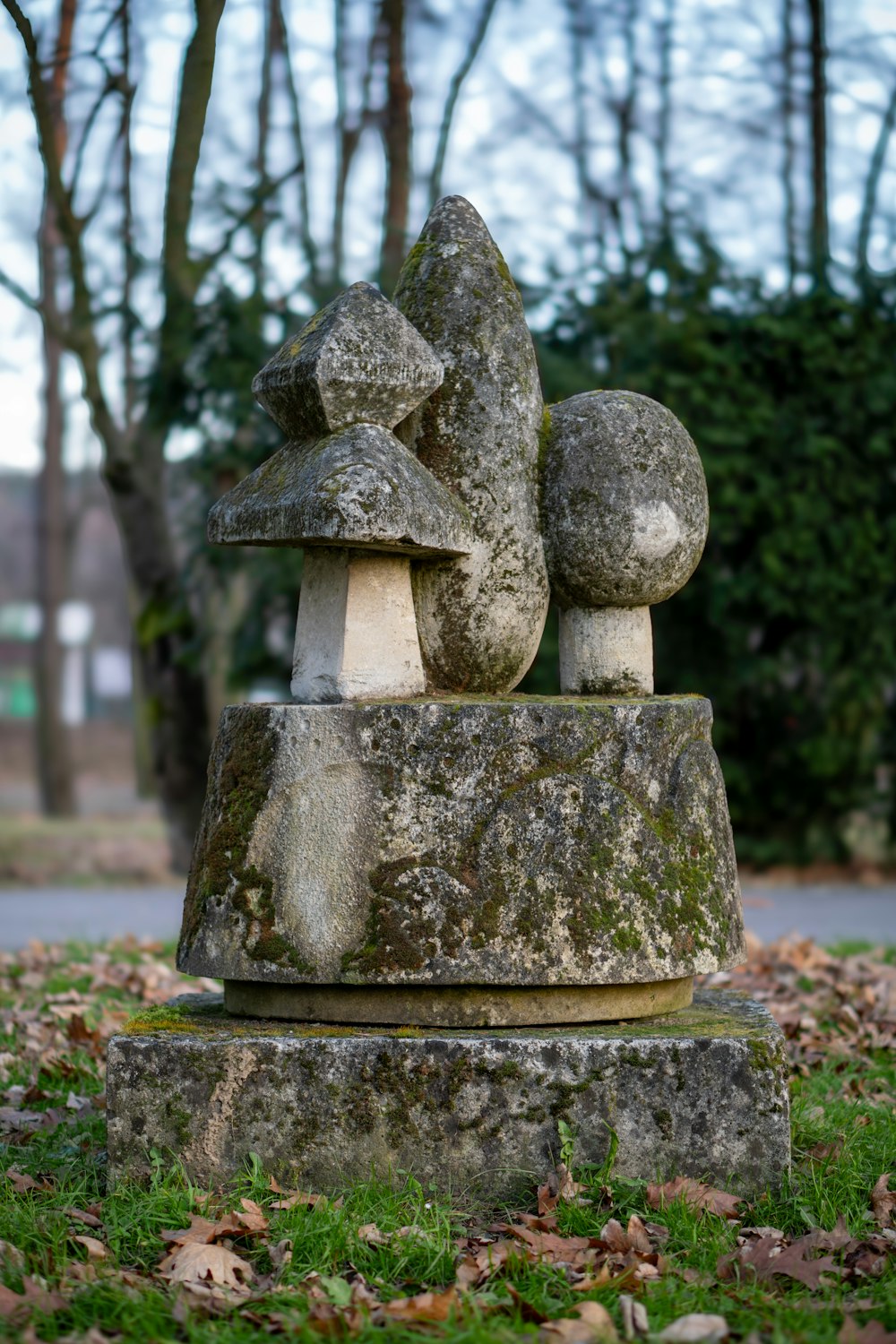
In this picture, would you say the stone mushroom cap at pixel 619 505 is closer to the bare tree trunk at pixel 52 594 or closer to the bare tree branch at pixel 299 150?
the bare tree branch at pixel 299 150

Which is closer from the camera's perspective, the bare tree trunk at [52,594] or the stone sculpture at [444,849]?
the stone sculpture at [444,849]

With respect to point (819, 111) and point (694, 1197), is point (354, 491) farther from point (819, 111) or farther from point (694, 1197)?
point (819, 111)

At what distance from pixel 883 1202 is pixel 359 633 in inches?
73.3

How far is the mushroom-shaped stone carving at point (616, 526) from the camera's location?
3688 mm

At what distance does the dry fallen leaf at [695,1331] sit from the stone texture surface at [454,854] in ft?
2.97

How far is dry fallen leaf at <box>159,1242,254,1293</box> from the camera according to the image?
2793 mm

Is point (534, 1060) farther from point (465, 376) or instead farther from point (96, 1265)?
point (465, 376)

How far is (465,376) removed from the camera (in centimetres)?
375

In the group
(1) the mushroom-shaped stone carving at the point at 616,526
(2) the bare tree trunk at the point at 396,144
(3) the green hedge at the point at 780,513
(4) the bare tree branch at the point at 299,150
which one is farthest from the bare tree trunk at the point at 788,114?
(1) the mushroom-shaped stone carving at the point at 616,526

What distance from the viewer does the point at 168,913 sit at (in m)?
9.15

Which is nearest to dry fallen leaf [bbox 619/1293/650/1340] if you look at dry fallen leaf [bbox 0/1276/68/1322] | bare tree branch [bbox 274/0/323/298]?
dry fallen leaf [bbox 0/1276/68/1322]

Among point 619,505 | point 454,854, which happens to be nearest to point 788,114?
point 619,505

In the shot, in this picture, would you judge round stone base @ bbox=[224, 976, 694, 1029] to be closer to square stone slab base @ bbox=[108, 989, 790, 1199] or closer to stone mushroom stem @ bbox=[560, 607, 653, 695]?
square stone slab base @ bbox=[108, 989, 790, 1199]

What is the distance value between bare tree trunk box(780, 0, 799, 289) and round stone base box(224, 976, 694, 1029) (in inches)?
414
